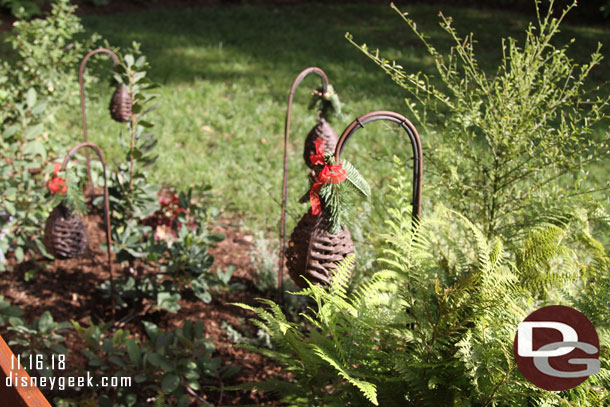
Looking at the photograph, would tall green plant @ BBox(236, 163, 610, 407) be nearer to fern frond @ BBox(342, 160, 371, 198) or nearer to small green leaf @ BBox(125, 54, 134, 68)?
fern frond @ BBox(342, 160, 371, 198)

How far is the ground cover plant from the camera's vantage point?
1.53 metres

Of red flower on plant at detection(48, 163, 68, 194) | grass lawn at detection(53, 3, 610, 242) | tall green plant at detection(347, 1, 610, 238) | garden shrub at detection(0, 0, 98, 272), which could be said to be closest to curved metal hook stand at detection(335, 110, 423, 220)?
tall green plant at detection(347, 1, 610, 238)

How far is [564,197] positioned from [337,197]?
0.98 meters

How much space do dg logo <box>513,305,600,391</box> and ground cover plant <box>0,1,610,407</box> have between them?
1.12ft

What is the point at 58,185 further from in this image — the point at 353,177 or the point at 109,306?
the point at 353,177

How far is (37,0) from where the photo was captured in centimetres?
789

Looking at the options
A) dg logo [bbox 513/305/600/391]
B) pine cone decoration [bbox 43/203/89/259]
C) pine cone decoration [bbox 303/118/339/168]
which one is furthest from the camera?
pine cone decoration [bbox 303/118/339/168]

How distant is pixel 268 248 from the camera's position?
3.38m

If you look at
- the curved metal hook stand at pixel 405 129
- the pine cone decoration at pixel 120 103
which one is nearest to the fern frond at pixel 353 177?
the curved metal hook stand at pixel 405 129

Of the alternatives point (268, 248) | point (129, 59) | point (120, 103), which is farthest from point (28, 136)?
point (268, 248)

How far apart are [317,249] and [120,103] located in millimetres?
1753

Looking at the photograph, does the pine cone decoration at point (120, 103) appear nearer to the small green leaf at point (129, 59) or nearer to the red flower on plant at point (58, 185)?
the small green leaf at point (129, 59)

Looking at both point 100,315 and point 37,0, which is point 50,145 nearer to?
point 100,315

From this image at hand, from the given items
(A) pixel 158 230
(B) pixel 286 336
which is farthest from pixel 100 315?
(B) pixel 286 336
